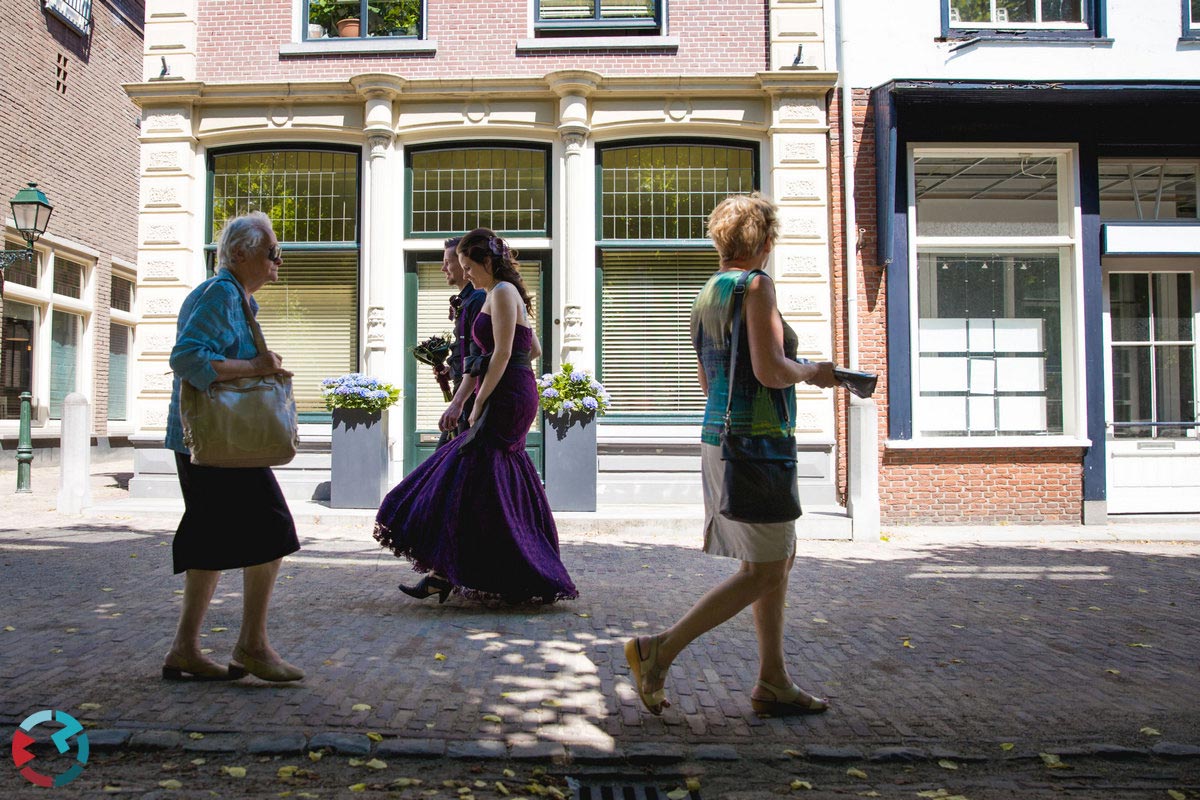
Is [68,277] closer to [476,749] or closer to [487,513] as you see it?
[487,513]

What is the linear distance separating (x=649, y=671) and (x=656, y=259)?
26.8 ft

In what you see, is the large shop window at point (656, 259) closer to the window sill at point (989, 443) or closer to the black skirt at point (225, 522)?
the window sill at point (989, 443)

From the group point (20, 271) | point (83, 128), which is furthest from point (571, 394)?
point (83, 128)

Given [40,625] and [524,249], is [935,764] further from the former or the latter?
[524,249]

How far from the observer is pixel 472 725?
3309 mm

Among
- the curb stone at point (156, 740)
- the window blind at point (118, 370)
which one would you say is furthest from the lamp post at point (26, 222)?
the curb stone at point (156, 740)

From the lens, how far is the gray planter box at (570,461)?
9.76 m

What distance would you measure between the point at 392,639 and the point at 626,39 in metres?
8.66

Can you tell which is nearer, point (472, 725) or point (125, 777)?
point (125, 777)

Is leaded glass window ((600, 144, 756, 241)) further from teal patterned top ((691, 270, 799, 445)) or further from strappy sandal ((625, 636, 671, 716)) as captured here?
strappy sandal ((625, 636, 671, 716))

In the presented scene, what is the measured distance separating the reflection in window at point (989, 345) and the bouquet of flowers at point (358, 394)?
5888 millimetres

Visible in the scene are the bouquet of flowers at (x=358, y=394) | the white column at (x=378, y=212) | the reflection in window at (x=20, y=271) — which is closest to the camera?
the bouquet of flowers at (x=358, y=394)

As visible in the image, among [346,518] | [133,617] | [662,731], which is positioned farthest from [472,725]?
[346,518]

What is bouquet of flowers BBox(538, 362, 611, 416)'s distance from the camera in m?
9.70
